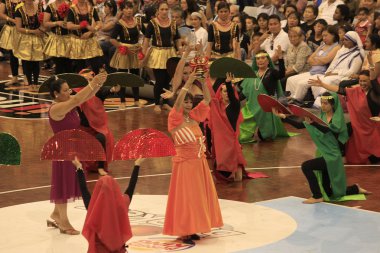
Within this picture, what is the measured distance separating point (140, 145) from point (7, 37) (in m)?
10.4

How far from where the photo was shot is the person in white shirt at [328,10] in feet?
Result: 53.0

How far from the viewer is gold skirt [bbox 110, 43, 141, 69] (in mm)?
16266

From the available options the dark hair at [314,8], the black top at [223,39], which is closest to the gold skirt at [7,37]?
the black top at [223,39]

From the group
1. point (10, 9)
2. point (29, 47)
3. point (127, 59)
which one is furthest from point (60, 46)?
point (127, 59)

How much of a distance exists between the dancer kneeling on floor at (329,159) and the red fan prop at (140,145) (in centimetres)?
249

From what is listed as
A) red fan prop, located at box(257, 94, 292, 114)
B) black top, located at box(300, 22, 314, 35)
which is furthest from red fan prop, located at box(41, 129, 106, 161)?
black top, located at box(300, 22, 314, 35)

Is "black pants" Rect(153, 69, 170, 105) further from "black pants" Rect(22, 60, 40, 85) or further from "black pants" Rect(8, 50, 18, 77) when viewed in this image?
"black pants" Rect(8, 50, 18, 77)

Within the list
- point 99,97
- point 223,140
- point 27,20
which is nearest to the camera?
point 223,140

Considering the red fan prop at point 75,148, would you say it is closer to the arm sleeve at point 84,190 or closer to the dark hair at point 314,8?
the arm sleeve at point 84,190

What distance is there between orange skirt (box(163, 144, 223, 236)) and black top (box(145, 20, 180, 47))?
665 cm

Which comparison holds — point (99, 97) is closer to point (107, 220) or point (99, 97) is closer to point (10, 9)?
point (107, 220)

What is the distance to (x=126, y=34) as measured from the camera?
53.0ft

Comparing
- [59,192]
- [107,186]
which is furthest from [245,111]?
[107,186]

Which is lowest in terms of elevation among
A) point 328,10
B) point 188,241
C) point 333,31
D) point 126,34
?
point 188,241
